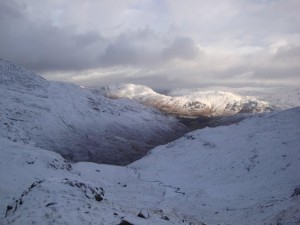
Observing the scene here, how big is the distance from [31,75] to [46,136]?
61.6 meters

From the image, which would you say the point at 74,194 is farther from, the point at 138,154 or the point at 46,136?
the point at 138,154

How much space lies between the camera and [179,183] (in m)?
52.7

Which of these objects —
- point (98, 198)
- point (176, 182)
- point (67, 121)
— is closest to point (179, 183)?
point (176, 182)

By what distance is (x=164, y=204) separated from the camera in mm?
39375

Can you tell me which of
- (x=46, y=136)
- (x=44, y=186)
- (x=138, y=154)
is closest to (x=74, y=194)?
(x=44, y=186)

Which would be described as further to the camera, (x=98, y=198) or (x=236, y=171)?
(x=236, y=171)

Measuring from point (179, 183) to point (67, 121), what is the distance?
4037 inches

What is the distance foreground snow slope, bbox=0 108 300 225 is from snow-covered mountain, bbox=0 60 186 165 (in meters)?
53.4

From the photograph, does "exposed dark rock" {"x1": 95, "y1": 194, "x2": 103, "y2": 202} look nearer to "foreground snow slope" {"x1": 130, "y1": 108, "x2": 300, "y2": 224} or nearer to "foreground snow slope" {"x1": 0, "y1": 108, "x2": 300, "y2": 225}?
"foreground snow slope" {"x1": 0, "y1": 108, "x2": 300, "y2": 225}

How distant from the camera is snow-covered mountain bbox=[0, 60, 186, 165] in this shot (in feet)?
419

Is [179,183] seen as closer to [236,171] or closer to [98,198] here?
[236,171]

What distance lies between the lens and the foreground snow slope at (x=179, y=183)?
19.1m

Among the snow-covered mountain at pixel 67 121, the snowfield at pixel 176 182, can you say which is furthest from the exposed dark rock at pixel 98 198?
the snow-covered mountain at pixel 67 121

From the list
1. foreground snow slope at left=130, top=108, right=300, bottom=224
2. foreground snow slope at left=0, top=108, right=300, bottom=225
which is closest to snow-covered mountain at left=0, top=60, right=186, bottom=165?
foreground snow slope at left=130, top=108, right=300, bottom=224
